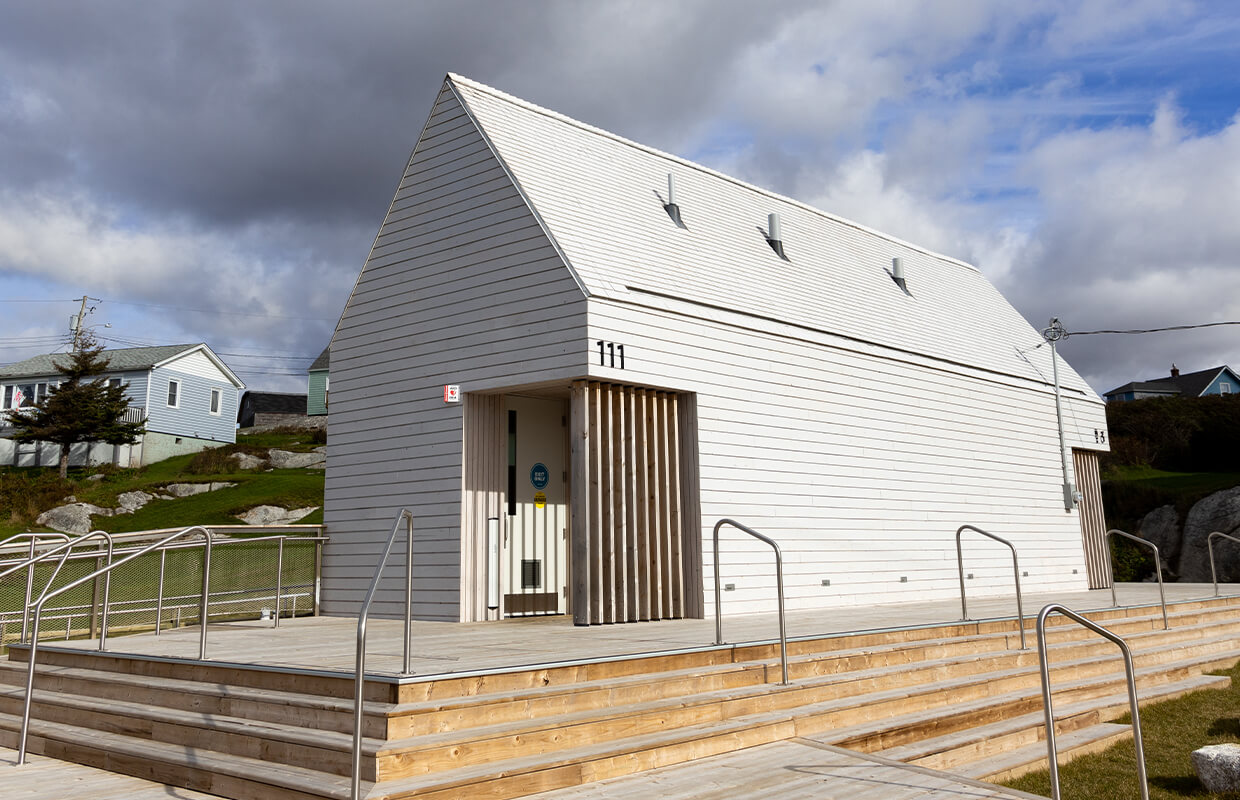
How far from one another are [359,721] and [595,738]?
60.1 inches

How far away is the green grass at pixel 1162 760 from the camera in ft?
19.4

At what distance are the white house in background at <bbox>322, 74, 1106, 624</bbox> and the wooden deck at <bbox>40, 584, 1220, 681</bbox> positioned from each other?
0.64 metres

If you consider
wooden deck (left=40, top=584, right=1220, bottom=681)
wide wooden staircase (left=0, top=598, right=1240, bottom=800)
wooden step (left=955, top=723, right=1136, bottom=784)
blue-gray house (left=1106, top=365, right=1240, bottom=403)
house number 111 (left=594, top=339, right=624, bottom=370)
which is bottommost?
wooden step (left=955, top=723, right=1136, bottom=784)

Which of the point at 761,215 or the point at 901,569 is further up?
the point at 761,215

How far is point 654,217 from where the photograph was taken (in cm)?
1205

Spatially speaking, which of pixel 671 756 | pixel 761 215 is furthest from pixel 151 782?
pixel 761 215

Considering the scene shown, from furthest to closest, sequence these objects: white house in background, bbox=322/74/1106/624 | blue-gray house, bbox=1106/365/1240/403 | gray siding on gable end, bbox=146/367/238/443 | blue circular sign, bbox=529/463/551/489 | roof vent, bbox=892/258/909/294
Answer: blue-gray house, bbox=1106/365/1240/403 → gray siding on gable end, bbox=146/367/238/443 → roof vent, bbox=892/258/909/294 → blue circular sign, bbox=529/463/551/489 → white house in background, bbox=322/74/1106/624

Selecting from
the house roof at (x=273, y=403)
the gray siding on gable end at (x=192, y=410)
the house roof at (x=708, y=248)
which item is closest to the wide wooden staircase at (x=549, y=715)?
the house roof at (x=708, y=248)

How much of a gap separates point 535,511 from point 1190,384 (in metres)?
53.1

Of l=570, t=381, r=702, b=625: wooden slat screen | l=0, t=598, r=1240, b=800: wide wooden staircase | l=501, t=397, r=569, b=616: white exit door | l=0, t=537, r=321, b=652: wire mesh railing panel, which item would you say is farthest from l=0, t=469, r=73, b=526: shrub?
l=570, t=381, r=702, b=625: wooden slat screen

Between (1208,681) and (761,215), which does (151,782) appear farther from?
(761,215)

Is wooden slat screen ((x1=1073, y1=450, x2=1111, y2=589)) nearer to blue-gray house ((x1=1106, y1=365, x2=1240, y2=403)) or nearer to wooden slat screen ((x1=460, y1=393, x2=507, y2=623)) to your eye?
wooden slat screen ((x1=460, y1=393, x2=507, y2=623))

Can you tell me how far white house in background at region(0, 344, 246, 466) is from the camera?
109ft

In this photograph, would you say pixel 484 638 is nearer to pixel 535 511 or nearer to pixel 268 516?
pixel 535 511
